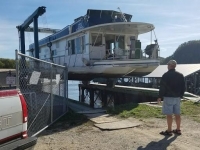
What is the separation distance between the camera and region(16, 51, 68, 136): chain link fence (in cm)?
641

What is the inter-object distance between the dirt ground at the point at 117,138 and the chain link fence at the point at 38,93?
438 millimetres

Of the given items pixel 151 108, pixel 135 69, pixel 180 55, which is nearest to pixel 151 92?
pixel 135 69

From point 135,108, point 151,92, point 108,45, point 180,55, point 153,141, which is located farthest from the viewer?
point 180,55

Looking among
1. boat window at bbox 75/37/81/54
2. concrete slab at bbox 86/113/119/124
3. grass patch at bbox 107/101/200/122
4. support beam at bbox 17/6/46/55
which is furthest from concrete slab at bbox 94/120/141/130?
support beam at bbox 17/6/46/55

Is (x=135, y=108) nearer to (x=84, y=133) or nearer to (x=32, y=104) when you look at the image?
(x=84, y=133)

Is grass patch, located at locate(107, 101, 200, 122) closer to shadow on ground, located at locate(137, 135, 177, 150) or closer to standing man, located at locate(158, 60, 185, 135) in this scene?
standing man, located at locate(158, 60, 185, 135)

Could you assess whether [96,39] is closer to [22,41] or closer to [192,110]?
[192,110]

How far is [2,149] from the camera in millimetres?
3555

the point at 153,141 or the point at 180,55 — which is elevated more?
the point at 180,55

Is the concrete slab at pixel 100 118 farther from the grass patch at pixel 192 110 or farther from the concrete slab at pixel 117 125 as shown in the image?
the grass patch at pixel 192 110

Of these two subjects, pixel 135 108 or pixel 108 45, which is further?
pixel 108 45

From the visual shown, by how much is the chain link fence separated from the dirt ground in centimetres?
44

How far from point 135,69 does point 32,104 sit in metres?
8.03

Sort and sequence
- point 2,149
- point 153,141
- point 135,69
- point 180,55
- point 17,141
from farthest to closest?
point 180,55 < point 135,69 < point 153,141 < point 17,141 < point 2,149
